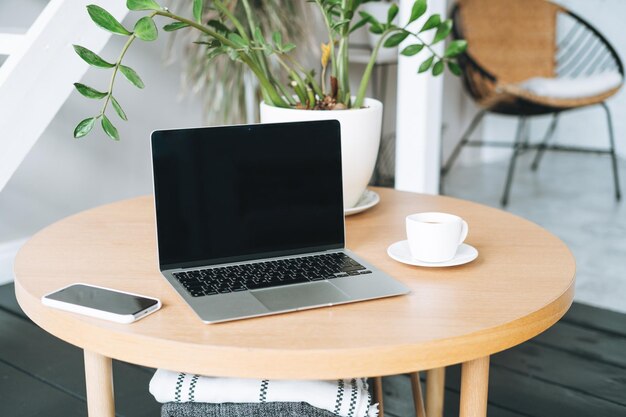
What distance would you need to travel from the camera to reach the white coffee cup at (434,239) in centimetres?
96

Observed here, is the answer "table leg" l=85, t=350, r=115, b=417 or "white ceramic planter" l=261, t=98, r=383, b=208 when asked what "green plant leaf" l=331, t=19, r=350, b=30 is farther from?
"table leg" l=85, t=350, r=115, b=417

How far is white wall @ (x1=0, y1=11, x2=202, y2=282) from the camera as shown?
229 cm

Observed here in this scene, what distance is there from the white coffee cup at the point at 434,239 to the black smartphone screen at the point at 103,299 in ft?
1.14

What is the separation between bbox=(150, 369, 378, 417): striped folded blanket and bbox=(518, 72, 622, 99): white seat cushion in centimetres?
261

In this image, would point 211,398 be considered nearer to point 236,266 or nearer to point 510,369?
point 236,266

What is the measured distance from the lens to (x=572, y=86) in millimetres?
3262

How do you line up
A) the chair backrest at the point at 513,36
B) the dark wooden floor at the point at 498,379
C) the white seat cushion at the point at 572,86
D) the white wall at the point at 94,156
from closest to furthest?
the dark wooden floor at the point at 498,379 < the white wall at the point at 94,156 < the white seat cushion at the point at 572,86 < the chair backrest at the point at 513,36

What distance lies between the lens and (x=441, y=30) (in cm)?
129

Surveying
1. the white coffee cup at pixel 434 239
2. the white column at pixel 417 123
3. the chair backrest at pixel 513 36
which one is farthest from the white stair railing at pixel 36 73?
the chair backrest at pixel 513 36

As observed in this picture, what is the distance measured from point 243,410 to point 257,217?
264mm

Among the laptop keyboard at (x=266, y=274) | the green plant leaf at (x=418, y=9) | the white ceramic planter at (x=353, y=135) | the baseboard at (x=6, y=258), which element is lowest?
the baseboard at (x=6, y=258)

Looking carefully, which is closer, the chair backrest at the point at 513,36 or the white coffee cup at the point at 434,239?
the white coffee cup at the point at 434,239

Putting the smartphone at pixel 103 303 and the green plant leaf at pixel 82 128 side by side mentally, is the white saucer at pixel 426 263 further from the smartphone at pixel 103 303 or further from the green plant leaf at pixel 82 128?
the green plant leaf at pixel 82 128

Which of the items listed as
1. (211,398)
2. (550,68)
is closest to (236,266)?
(211,398)
